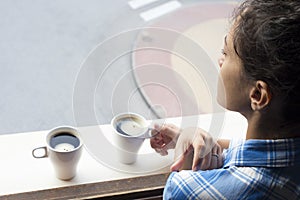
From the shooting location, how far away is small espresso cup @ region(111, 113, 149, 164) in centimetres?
74

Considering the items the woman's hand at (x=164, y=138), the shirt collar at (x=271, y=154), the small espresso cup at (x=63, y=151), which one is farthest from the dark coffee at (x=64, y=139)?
the shirt collar at (x=271, y=154)

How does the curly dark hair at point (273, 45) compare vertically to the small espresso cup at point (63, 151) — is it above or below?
above

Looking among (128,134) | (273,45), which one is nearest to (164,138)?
(128,134)

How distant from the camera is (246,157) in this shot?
0.63 metres

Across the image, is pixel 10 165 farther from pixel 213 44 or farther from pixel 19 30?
pixel 213 44

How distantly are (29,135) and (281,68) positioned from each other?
447 millimetres

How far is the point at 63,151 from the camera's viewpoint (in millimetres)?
700

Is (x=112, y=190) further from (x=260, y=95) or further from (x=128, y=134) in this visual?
(x=260, y=95)

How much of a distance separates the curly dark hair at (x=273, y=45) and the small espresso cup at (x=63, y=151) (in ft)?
0.96

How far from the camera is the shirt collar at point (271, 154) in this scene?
1.97ft

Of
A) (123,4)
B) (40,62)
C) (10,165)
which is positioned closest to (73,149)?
(10,165)

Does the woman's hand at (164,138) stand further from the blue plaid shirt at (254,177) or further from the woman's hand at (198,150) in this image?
the blue plaid shirt at (254,177)

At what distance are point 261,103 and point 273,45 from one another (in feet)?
0.27

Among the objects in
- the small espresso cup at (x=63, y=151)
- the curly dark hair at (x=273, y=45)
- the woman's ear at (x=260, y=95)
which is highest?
the curly dark hair at (x=273, y=45)
